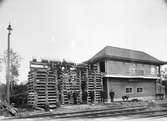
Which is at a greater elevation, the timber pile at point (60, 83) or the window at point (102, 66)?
the window at point (102, 66)

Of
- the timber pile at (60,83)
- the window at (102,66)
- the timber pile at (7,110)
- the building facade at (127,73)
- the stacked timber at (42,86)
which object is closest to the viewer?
the timber pile at (7,110)

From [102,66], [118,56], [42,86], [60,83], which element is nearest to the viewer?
[42,86]

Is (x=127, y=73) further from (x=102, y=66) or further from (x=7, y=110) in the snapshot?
(x=7, y=110)

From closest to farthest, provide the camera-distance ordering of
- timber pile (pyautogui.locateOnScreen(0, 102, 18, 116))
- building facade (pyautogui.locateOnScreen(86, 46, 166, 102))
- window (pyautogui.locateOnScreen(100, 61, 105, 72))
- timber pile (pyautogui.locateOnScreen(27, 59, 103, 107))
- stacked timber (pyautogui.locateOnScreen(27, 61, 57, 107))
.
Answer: timber pile (pyautogui.locateOnScreen(0, 102, 18, 116)), stacked timber (pyautogui.locateOnScreen(27, 61, 57, 107)), timber pile (pyautogui.locateOnScreen(27, 59, 103, 107)), building facade (pyautogui.locateOnScreen(86, 46, 166, 102)), window (pyautogui.locateOnScreen(100, 61, 105, 72))

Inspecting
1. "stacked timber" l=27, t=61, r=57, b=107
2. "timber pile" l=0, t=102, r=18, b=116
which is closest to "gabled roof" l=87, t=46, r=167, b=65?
"stacked timber" l=27, t=61, r=57, b=107

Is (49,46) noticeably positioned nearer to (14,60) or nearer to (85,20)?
(85,20)

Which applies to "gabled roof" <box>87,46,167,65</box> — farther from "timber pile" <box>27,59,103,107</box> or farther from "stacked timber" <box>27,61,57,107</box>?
"stacked timber" <box>27,61,57,107</box>

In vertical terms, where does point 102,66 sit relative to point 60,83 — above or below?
above

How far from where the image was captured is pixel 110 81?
49.9ft

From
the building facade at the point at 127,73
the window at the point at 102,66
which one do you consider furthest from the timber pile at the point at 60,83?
the building facade at the point at 127,73

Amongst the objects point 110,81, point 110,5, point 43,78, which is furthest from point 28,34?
point 110,81

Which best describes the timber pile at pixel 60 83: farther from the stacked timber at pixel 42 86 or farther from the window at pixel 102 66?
the window at pixel 102 66

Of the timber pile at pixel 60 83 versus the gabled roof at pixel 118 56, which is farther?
the gabled roof at pixel 118 56

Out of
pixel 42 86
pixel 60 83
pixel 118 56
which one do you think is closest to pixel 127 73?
pixel 118 56
